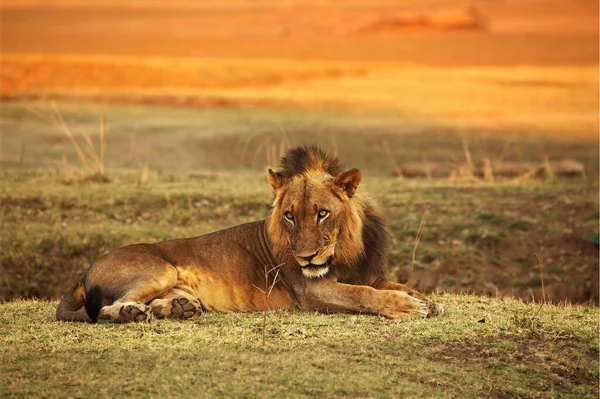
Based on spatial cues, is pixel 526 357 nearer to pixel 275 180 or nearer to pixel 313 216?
pixel 313 216

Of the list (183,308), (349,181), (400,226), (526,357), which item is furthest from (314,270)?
(400,226)

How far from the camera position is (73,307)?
7441 mm

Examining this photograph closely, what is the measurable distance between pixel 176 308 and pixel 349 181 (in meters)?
1.56

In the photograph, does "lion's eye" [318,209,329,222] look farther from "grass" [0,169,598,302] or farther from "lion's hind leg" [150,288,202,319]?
"grass" [0,169,598,302]

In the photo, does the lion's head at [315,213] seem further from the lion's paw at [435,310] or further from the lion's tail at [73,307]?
the lion's tail at [73,307]

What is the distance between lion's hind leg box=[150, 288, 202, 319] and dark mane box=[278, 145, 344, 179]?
118 centimetres

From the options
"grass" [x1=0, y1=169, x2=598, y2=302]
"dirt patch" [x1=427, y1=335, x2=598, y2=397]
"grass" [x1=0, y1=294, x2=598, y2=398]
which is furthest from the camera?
"grass" [x1=0, y1=169, x2=598, y2=302]

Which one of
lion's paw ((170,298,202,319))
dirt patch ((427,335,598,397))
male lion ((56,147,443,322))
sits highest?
male lion ((56,147,443,322))

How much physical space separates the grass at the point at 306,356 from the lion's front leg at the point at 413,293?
17 centimetres

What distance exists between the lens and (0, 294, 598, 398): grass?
228 inches

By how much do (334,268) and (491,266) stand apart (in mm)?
4425

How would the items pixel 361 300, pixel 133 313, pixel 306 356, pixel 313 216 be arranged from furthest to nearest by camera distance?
pixel 361 300 < pixel 313 216 < pixel 133 313 < pixel 306 356

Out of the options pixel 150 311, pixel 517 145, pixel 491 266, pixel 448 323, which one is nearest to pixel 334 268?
pixel 448 323

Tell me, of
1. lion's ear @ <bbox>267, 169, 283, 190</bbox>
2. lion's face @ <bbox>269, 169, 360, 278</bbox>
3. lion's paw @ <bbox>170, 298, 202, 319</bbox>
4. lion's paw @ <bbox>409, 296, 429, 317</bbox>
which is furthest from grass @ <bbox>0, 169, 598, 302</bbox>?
lion's paw @ <bbox>170, 298, 202, 319</bbox>
